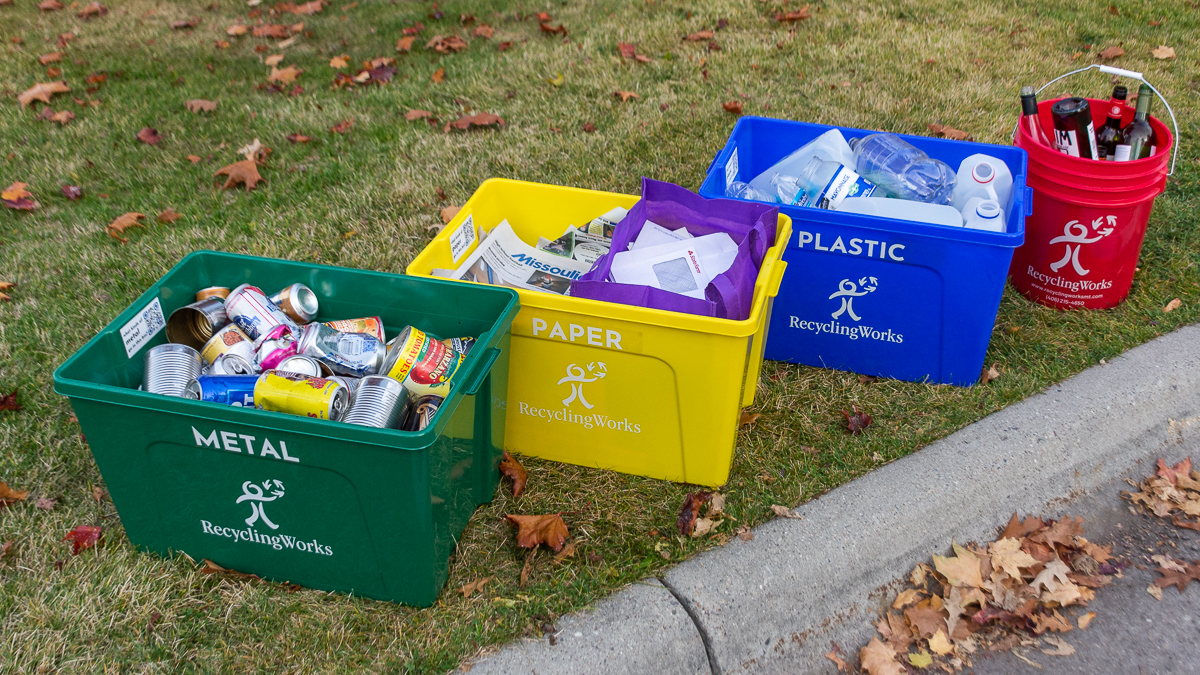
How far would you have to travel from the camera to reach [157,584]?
6.80 feet

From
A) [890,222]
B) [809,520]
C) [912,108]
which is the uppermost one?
[890,222]

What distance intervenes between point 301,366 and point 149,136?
2682 millimetres

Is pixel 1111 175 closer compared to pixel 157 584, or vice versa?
pixel 157 584

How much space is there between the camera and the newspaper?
8.34ft

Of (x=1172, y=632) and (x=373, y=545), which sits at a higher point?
(x=373, y=545)

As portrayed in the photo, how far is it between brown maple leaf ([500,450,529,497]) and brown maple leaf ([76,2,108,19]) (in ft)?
16.5

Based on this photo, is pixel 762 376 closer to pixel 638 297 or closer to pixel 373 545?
pixel 638 297

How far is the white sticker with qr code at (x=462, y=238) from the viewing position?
2477mm

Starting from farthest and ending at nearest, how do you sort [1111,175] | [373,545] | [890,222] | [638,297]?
[1111,175] → [890,222] → [638,297] → [373,545]

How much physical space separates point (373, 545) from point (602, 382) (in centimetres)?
69

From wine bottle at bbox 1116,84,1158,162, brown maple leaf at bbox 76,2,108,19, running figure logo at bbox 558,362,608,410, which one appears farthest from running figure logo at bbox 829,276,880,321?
brown maple leaf at bbox 76,2,108,19

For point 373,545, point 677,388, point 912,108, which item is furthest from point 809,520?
point 912,108

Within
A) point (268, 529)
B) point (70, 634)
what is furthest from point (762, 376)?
point (70, 634)

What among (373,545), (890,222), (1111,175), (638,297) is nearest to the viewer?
(373,545)
